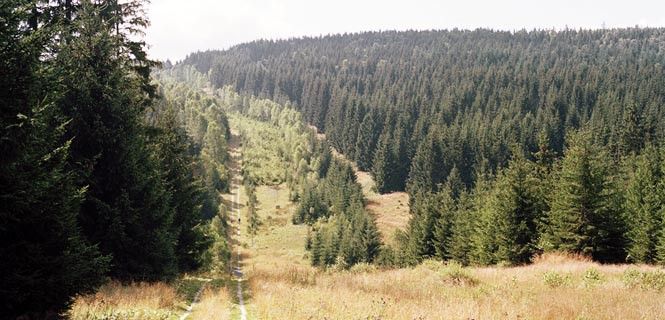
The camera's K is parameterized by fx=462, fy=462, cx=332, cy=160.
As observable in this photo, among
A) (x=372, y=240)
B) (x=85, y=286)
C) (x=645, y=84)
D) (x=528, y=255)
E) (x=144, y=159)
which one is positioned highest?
(x=645, y=84)

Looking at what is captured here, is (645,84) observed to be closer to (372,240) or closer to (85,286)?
(372,240)

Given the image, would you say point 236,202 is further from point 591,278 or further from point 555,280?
point 591,278

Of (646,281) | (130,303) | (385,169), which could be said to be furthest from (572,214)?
(385,169)

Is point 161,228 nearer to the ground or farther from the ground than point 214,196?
farther from the ground

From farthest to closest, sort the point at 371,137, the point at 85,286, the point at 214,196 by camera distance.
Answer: the point at 371,137
the point at 214,196
the point at 85,286

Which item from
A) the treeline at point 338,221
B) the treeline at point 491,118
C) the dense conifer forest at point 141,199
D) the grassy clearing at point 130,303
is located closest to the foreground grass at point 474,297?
the dense conifer forest at point 141,199

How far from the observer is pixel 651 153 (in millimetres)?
65250

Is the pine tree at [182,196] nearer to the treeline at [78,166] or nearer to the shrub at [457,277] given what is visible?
the treeline at [78,166]

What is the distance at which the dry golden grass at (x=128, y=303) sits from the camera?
441 inches

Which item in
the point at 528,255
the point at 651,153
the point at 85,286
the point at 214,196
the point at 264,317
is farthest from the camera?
the point at 214,196

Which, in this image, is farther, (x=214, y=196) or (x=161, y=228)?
(x=214, y=196)

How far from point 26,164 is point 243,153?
152m

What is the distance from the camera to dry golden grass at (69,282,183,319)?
11209mm

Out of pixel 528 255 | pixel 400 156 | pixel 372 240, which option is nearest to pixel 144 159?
pixel 528 255
